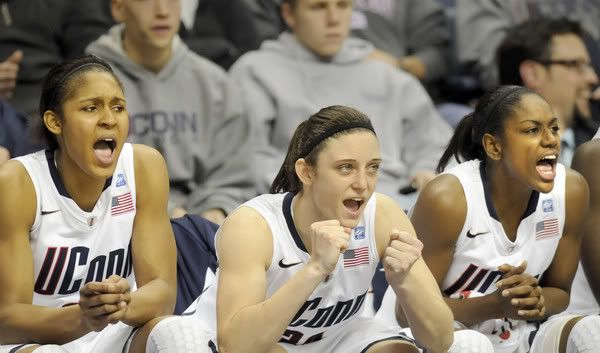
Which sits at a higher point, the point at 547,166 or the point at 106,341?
the point at 547,166

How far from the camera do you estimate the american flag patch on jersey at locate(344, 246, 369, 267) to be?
3.83 metres

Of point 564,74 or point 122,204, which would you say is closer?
point 122,204

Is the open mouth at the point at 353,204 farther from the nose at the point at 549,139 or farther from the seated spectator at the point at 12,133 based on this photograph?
the seated spectator at the point at 12,133

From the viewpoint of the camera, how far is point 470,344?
149 inches

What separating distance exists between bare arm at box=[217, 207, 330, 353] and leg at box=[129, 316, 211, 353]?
0.10 meters

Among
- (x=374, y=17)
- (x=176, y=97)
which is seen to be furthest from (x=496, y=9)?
(x=176, y=97)

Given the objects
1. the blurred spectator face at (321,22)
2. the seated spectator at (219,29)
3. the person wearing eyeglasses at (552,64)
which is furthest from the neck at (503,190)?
the seated spectator at (219,29)

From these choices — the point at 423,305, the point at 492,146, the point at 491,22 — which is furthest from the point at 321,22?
the point at 423,305

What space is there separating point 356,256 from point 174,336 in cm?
61

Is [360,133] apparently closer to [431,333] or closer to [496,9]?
[431,333]

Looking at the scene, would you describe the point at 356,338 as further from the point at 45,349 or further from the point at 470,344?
the point at 45,349

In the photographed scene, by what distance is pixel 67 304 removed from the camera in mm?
3953

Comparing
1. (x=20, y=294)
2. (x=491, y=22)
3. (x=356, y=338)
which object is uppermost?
(x=491, y=22)

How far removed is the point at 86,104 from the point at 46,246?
0.46 metres
